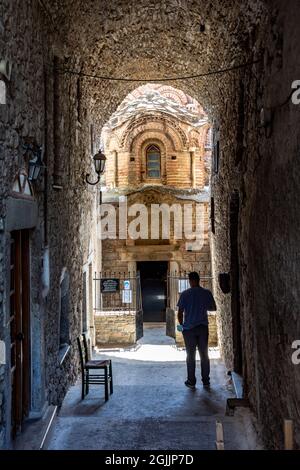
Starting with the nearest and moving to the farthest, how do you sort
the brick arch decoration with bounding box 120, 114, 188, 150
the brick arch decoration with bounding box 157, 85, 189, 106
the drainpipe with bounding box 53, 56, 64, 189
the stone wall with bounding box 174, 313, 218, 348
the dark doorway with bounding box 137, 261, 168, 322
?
the drainpipe with bounding box 53, 56, 64, 189
the stone wall with bounding box 174, 313, 218, 348
the dark doorway with bounding box 137, 261, 168, 322
the brick arch decoration with bounding box 120, 114, 188, 150
the brick arch decoration with bounding box 157, 85, 189, 106

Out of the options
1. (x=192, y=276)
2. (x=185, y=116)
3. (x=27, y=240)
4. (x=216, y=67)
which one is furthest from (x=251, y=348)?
(x=185, y=116)

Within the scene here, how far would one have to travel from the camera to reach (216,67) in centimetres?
866

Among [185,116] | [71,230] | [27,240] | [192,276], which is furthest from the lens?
[185,116]

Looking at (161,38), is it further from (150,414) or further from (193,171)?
(193,171)

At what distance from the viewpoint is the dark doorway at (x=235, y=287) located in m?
7.71

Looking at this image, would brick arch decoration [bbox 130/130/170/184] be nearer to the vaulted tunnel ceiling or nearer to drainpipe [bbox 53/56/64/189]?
the vaulted tunnel ceiling

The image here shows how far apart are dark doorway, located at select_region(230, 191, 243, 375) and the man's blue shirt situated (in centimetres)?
46

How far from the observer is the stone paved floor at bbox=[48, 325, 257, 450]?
5133 millimetres

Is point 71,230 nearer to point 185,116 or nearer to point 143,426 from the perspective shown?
point 143,426

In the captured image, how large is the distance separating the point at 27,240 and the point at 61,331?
107 inches

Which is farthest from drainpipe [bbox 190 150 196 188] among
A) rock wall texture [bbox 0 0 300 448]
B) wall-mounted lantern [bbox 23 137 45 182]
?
wall-mounted lantern [bbox 23 137 45 182]

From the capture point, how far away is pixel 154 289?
2448 cm

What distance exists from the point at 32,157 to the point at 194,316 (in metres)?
3.52

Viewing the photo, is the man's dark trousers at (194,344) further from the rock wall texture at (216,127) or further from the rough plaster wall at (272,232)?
the rough plaster wall at (272,232)
